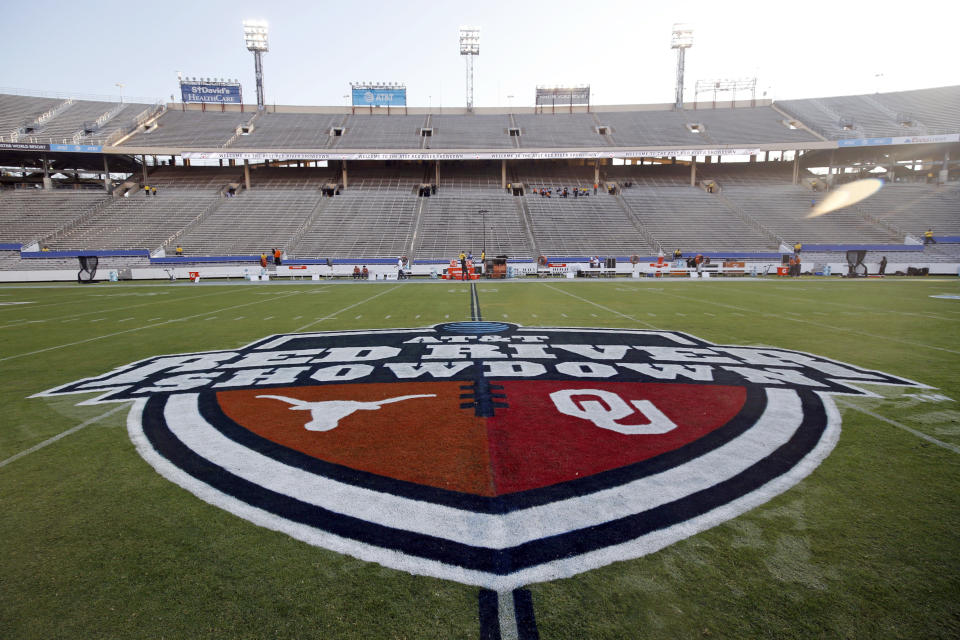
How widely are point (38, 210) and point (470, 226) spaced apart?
129ft

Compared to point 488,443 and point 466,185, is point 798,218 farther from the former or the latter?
point 488,443

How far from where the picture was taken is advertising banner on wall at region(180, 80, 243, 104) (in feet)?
179

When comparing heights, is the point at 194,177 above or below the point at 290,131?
below

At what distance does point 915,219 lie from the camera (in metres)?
39.7

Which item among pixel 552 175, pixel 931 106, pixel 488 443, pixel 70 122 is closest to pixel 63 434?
pixel 488 443

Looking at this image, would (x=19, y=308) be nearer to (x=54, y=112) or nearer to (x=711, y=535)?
(x=711, y=535)

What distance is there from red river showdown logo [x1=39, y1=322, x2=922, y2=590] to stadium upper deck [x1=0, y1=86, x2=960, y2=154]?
142ft

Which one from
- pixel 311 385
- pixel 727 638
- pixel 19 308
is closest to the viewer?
pixel 727 638

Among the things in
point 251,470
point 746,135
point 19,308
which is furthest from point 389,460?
point 746,135

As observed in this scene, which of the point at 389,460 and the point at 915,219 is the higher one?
the point at 915,219

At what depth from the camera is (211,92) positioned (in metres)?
55.0

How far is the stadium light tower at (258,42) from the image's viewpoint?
55.2 metres

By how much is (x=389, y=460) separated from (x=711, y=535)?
2391mm

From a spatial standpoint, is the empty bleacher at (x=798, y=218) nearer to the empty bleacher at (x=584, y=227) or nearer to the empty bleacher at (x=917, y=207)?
the empty bleacher at (x=917, y=207)
